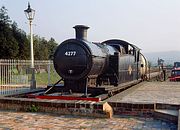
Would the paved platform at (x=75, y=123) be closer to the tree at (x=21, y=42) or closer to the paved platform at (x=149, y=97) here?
the paved platform at (x=149, y=97)

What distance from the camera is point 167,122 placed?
678cm

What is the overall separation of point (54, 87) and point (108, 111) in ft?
10.6

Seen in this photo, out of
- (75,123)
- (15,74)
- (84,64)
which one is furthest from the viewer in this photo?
(15,74)

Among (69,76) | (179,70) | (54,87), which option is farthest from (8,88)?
(179,70)

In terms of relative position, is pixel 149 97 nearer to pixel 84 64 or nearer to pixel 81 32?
pixel 84 64

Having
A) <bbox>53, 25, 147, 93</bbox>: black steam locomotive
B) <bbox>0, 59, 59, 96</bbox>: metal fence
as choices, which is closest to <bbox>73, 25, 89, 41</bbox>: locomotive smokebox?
<bbox>53, 25, 147, 93</bbox>: black steam locomotive

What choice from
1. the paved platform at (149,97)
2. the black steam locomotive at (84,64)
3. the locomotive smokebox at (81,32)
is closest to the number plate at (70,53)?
the black steam locomotive at (84,64)

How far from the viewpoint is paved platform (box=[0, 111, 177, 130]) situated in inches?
246

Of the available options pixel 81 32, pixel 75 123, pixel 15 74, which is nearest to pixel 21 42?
pixel 15 74

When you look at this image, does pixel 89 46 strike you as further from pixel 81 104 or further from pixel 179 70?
pixel 179 70

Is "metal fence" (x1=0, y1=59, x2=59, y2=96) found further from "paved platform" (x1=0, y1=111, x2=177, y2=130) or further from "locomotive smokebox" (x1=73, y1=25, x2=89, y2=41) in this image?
"paved platform" (x1=0, y1=111, x2=177, y2=130)

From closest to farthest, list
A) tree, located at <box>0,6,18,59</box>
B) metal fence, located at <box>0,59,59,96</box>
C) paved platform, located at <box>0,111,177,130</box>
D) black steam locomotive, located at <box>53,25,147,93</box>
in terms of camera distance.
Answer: paved platform, located at <box>0,111,177,130</box> < black steam locomotive, located at <box>53,25,147,93</box> < metal fence, located at <box>0,59,59,96</box> < tree, located at <box>0,6,18,59</box>

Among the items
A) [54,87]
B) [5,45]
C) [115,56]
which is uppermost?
[5,45]

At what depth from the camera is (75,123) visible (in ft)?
21.9
